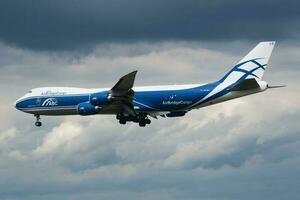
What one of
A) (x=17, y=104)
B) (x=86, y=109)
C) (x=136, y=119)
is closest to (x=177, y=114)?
(x=136, y=119)

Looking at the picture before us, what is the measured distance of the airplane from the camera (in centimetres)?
10867

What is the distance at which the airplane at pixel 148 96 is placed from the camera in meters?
109

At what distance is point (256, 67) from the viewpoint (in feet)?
370

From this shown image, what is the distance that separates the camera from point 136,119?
11600 cm

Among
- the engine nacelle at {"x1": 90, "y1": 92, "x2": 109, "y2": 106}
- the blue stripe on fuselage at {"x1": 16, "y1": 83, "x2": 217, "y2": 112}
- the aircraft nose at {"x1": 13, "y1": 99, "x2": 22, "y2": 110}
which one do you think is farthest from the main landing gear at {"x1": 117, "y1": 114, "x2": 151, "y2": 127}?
the aircraft nose at {"x1": 13, "y1": 99, "x2": 22, "y2": 110}

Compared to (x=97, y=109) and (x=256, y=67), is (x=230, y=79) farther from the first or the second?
(x=97, y=109)

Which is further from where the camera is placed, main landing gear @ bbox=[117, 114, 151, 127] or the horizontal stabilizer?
main landing gear @ bbox=[117, 114, 151, 127]

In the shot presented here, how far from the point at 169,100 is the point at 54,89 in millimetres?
16551

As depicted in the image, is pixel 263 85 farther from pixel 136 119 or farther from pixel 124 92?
pixel 136 119

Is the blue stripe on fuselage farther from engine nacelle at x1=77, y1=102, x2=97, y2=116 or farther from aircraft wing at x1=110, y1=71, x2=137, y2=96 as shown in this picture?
aircraft wing at x1=110, y1=71, x2=137, y2=96

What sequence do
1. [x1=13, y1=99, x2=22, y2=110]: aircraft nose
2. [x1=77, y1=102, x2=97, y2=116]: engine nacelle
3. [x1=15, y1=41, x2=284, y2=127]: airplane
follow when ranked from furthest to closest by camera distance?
[x1=13, y1=99, x2=22, y2=110]: aircraft nose
[x1=77, y1=102, x2=97, y2=116]: engine nacelle
[x1=15, y1=41, x2=284, y2=127]: airplane

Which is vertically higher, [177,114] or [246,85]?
[246,85]

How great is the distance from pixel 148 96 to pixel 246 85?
1321 centimetres

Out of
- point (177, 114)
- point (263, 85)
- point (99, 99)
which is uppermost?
point (99, 99)
